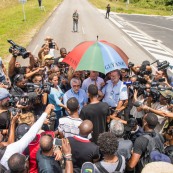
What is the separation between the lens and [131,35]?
22703 mm

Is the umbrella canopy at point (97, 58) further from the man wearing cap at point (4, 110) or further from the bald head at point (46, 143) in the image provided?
the bald head at point (46, 143)

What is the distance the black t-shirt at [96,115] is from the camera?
5.16 metres

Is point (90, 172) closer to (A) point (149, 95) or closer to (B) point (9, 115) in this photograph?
(B) point (9, 115)

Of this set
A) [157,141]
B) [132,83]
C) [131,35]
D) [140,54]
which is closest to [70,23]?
[131,35]

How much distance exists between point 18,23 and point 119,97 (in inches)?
868

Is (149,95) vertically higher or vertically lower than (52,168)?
higher

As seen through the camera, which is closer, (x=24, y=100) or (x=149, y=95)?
(x=24, y=100)

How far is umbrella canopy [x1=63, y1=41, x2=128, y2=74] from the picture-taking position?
6.21 metres

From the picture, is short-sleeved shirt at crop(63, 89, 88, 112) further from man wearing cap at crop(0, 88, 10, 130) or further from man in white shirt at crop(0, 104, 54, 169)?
man in white shirt at crop(0, 104, 54, 169)

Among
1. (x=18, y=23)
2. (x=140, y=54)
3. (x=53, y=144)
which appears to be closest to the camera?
(x=53, y=144)

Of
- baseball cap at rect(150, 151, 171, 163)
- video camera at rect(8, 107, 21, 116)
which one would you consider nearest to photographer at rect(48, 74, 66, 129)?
video camera at rect(8, 107, 21, 116)

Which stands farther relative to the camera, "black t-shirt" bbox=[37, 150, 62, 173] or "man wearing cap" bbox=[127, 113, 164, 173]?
"man wearing cap" bbox=[127, 113, 164, 173]

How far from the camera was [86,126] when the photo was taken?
428 cm

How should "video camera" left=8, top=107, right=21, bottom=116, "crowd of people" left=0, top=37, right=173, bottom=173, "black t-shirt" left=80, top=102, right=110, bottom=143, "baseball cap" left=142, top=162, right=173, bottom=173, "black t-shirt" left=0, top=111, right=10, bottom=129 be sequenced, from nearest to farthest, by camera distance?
"baseball cap" left=142, top=162, right=173, bottom=173
"crowd of people" left=0, top=37, right=173, bottom=173
"video camera" left=8, top=107, right=21, bottom=116
"black t-shirt" left=0, top=111, right=10, bottom=129
"black t-shirt" left=80, top=102, right=110, bottom=143
